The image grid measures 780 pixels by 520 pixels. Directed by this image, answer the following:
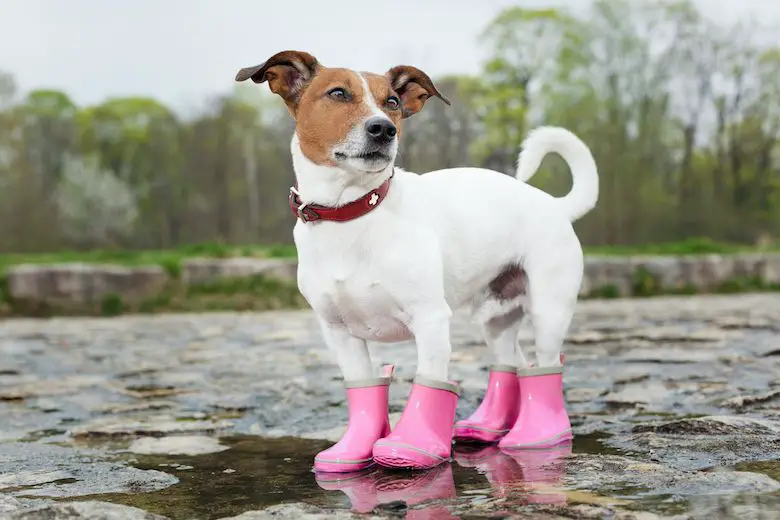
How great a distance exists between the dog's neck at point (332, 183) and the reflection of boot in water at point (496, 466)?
960 millimetres

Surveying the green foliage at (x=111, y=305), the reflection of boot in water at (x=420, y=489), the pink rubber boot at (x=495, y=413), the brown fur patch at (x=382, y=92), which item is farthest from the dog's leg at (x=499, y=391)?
the green foliage at (x=111, y=305)

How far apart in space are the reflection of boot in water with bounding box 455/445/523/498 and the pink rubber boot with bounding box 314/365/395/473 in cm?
30

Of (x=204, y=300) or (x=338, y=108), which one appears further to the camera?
(x=204, y=300)

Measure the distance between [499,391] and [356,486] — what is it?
3.27ft

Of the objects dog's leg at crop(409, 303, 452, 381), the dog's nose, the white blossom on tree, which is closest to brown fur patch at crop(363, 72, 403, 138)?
the dog's nose

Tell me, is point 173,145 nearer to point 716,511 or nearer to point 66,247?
point 66,247

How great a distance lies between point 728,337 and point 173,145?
34.4ft

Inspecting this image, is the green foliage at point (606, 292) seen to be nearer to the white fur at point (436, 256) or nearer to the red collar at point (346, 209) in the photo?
the white fur at point (436, 256)

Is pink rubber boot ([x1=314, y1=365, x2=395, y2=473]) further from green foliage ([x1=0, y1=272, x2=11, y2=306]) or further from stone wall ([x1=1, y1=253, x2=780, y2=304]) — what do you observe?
green foliage ([x1=0, y1=272, x2=11, y2=306])

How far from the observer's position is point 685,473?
2.48 metres

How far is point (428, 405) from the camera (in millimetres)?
2928

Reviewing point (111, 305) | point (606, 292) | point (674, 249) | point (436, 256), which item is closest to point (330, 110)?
point (436, 256)

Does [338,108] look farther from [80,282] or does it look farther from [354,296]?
[80,282]

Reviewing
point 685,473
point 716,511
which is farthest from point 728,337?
point 716,511
